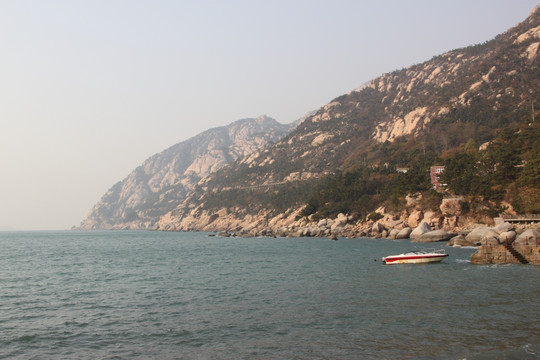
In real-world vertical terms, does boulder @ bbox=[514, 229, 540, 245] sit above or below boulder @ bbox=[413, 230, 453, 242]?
above

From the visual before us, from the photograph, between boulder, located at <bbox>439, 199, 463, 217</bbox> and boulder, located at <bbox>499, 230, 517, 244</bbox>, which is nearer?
boulder, located at <bbox>499, 230, 517, 244</bbox>

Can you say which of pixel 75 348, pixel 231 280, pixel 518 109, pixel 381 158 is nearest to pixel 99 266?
pixel 231 280

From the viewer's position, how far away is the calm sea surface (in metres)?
19.4

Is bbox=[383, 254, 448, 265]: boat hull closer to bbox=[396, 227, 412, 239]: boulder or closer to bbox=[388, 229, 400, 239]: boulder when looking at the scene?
bbox=[396, 227, 412, 239]: boulder

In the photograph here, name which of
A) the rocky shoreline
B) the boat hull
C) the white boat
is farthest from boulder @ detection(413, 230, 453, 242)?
the boat hull

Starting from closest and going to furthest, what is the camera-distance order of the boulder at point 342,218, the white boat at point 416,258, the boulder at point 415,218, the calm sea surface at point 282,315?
1. the calm sea surface at point 282,315
2. the white boat at point 416,258
3. the boulder at point 415,218
4. the boulder at point 342,218

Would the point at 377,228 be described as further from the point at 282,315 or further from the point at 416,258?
the point at 282,315

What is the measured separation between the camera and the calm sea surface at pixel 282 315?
63.6 feet

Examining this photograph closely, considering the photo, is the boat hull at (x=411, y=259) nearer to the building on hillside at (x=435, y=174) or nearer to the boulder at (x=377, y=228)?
the boulder at (x=377, y=228)

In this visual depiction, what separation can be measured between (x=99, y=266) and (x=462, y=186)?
71581mm

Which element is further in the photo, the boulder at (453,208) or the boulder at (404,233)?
the boulder at (404,233)

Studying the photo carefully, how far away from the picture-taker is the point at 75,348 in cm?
2047

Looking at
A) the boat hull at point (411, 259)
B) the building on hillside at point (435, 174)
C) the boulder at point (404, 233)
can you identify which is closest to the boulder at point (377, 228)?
the boulder at point (404, 233)

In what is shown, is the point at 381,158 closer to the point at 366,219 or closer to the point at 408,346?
the point at 366,219
